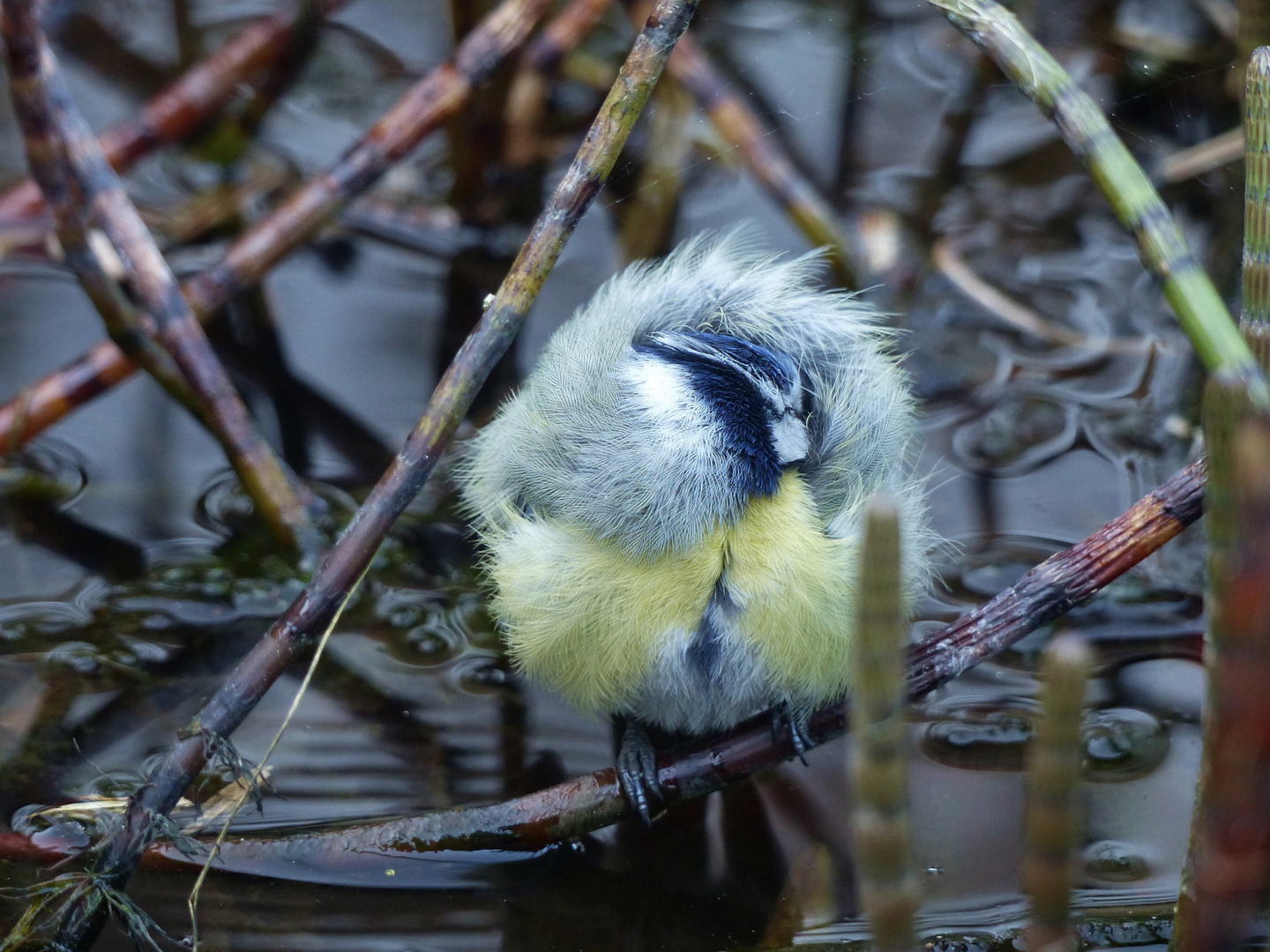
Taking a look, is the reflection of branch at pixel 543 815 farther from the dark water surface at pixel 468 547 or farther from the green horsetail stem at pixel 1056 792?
the green horsetail stem at pixel 1056 792

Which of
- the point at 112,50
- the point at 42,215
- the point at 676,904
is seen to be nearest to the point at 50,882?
the point at 676,904

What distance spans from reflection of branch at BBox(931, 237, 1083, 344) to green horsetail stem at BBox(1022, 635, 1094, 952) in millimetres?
2312

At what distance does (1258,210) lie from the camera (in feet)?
4.67

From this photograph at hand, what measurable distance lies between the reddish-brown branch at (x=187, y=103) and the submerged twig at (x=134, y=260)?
0.82 m

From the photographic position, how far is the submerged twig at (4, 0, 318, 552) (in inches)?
86.7

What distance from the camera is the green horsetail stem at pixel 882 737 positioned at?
0.93 meters

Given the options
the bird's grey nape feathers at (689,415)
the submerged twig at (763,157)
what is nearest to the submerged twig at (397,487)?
the bird's grey nape feathers at (689,415)

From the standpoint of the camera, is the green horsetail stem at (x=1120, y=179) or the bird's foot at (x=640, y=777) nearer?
the green horsetail stem at (x=1120, y=179)

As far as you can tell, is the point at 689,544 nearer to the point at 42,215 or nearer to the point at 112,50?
the point at 42,215

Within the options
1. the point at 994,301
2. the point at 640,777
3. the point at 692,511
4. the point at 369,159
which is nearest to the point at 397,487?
the point at 692,511

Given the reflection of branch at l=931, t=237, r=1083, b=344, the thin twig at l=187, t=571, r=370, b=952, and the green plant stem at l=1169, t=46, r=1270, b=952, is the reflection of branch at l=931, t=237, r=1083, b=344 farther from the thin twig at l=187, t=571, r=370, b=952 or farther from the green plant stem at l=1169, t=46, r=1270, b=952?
the thin twig at l=187, t=571, r=370, b=952

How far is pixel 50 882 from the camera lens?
5.48 feet

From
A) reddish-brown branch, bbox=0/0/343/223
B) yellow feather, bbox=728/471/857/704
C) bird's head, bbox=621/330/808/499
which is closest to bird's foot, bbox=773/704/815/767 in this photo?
yellow feather, bbox=728/471/857/704

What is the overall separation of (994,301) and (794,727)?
1723mm
